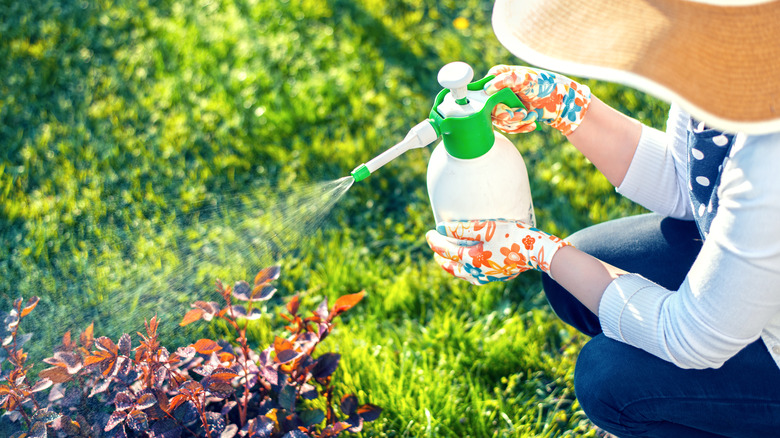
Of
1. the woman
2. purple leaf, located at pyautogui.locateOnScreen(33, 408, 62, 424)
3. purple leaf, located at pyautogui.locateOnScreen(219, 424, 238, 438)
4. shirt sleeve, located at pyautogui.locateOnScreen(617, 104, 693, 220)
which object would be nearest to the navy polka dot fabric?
the woman

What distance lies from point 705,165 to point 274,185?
2040mm

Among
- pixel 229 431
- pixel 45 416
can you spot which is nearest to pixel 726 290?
pixel 229 431

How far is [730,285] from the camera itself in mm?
1361

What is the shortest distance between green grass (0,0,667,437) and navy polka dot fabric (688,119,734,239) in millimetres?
897

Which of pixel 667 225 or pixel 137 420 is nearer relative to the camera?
pixel 137 420

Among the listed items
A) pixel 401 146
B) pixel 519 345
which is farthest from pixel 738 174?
pixel 519 345

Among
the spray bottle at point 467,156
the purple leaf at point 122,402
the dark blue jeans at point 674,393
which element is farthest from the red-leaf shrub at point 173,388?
the dark blue jeans at point 674,393

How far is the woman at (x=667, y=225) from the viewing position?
1.20m

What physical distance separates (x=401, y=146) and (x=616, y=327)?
71cm

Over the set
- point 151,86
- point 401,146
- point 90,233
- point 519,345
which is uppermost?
point 401,146

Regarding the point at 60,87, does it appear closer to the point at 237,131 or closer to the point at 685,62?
the point at 237,131

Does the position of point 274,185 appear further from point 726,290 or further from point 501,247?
point 726,290

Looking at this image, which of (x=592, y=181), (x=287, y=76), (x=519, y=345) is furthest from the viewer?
(x=287, y=76)

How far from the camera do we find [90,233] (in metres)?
2.98
